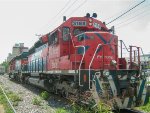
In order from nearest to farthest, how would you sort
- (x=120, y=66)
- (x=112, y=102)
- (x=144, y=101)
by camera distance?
(x=112, y=102) < (x=144, y=101) < (x=120, y=66)

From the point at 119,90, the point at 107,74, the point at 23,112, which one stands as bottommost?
the point at 23,112

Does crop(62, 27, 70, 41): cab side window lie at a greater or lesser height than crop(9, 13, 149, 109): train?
greater

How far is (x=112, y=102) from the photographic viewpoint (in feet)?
25.7

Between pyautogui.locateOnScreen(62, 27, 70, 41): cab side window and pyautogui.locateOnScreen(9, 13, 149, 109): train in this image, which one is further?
pyautogui.locateOnScreen(62, 27, 70, 41): cab side window

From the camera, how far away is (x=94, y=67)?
30.2ft

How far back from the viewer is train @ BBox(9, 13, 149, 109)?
8008 mm

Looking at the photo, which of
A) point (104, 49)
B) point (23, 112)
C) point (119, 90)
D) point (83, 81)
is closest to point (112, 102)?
point (119, 90)

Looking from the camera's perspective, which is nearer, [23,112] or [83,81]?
[83,81]

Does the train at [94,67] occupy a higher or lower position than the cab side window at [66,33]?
lower

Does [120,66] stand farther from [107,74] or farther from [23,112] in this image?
[23,112]

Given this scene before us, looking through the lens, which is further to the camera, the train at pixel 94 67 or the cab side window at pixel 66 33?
the cab side window at pixel 66 33

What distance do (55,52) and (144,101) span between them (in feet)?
13.8

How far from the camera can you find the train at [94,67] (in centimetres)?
801

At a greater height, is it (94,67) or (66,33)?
(66,33)
